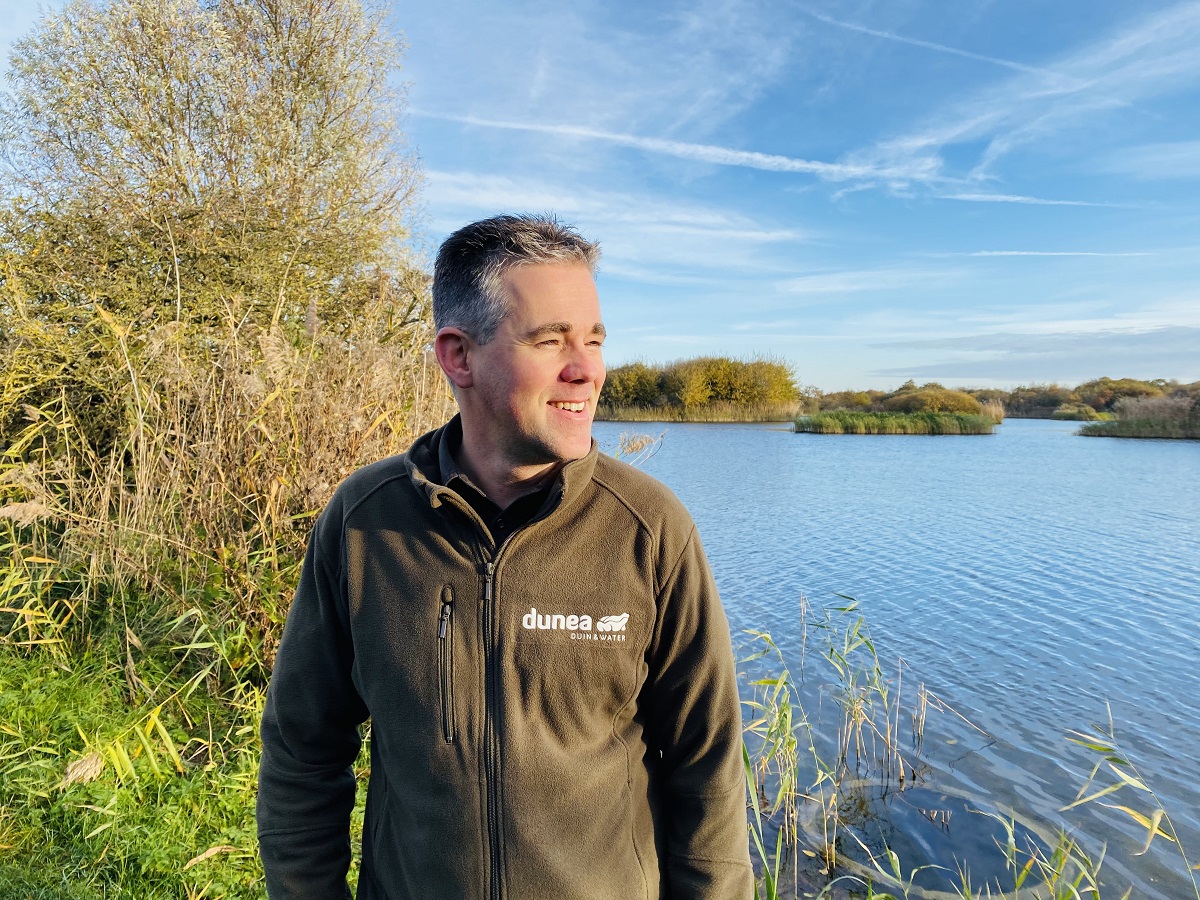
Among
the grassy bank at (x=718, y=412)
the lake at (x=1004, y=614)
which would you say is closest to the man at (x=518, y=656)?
the lake at (x=1004, y=614)

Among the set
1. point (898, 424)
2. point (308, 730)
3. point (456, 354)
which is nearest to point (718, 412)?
point (898, 424)

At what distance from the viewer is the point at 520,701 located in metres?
1.32

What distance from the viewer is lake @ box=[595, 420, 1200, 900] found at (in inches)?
185

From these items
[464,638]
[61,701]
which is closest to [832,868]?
[464,638]

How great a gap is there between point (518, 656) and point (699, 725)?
367 mm

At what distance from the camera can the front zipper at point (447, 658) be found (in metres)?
1.33

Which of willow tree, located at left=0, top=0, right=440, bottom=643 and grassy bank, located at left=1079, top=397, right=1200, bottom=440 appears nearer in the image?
willow tree, located at left=0, top=0, right=440, bottom=643

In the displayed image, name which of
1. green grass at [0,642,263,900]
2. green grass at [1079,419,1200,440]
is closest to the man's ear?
green grass at [0,642,263,900]

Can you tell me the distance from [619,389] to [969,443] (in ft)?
59.8

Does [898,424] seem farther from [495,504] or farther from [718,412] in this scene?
[495,504]

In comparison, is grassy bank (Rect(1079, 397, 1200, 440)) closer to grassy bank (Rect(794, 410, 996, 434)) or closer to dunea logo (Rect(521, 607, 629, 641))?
grassy bank (Rect(794, 410, 996, 434))

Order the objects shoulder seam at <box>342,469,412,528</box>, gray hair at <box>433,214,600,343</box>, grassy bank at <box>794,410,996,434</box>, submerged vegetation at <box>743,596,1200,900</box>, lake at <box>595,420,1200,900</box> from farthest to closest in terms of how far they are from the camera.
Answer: grassy bank at <box>794,410,996,434</box> → lake at <box>595,420,1200,900</box> → submerged vegetation at <box>743,596,1200,900</box> → shoulder seam at <box>342,469,412,528</box> → gray hair at <box>433,214,600,343</box>

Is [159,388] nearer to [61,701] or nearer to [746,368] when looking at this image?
[61,701]

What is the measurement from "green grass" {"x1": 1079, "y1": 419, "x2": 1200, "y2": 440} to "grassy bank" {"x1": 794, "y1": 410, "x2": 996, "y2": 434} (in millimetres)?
4716
